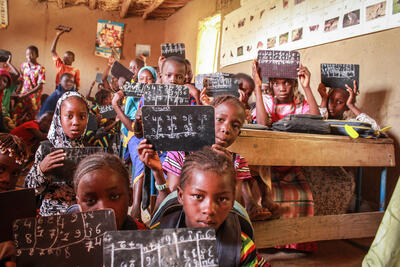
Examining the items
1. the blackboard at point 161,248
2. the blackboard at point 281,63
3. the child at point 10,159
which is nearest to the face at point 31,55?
the blackboard at point 281,63

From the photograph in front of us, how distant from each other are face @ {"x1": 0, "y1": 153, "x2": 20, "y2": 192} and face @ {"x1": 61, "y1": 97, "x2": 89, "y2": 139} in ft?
1.81

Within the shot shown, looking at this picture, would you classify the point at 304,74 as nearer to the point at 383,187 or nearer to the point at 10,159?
the point at 383,187

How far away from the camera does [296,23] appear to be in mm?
4773

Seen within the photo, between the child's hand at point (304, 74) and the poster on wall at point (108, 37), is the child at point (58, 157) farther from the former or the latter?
the poster on wall at point (108, 37)

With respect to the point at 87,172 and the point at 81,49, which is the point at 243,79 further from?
the point at 81,49

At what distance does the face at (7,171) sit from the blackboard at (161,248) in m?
0.96

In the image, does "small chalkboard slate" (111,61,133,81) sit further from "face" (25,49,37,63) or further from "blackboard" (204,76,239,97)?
"face" (25,49,37,63)


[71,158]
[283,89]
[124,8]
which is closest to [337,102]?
[283,89]

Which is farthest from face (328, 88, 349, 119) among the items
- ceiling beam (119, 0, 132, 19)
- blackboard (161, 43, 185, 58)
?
ceiling beam (119, 0, 132, 19)

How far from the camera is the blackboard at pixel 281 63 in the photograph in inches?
118

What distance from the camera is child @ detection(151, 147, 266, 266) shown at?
124 centimetres

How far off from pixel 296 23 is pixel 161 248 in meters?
4.74

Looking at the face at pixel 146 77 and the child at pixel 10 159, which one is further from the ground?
the face at pixel 146 77

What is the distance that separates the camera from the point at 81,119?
2.11 meters
